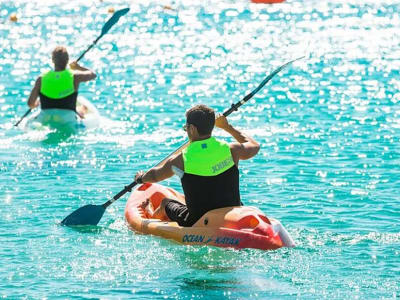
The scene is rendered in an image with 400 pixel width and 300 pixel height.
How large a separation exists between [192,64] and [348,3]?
63.2 feet

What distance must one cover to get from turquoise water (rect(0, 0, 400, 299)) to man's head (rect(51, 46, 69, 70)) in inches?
41.8

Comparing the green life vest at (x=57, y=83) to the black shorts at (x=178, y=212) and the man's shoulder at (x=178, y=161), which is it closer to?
the black shorts at (x=178, y=212)

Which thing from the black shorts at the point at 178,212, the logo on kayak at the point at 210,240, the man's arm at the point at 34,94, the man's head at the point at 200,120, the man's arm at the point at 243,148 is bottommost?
the logo on kayak at the point at 210,240

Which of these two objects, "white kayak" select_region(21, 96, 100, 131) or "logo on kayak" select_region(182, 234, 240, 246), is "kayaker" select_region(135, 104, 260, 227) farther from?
"white kayak" select_region(21, 96, 100, 131)

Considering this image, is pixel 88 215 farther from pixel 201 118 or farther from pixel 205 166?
pixel 201 118

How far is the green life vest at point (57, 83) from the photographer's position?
15.9 m

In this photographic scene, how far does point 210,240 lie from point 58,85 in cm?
692

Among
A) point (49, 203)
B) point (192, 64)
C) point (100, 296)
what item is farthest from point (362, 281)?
point (192, 64)

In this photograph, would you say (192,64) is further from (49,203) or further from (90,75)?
(49,203)

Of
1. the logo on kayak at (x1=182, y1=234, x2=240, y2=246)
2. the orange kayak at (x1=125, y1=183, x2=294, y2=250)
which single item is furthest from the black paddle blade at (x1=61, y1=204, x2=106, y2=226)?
the logo on kayak at (x1=182, y1=234, x2=240, y2=246)

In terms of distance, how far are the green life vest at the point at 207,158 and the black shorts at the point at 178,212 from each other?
605 millimetres

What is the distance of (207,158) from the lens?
9.48 metres

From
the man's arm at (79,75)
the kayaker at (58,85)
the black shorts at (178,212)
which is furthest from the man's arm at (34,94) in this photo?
the black shorts at (178,212)

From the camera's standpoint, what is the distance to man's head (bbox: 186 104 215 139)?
9320 millimetres
